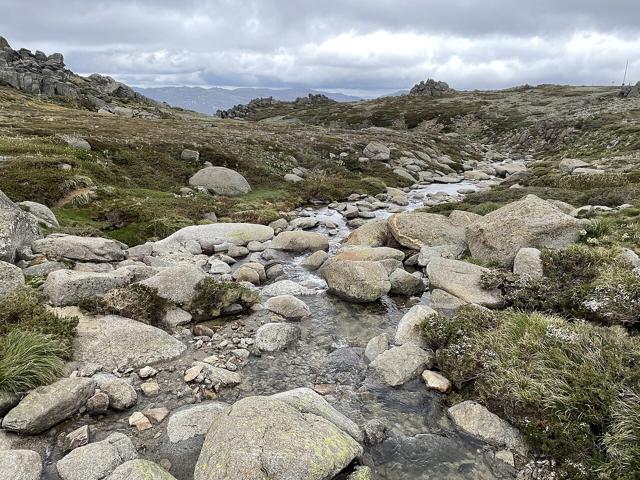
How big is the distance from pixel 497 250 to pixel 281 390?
37.8ft

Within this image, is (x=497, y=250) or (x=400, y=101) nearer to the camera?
(x=497, y=250)

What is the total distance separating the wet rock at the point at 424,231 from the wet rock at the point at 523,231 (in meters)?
2.45

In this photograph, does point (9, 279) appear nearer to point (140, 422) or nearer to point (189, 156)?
point (140, 422)

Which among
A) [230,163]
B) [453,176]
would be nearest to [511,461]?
[230,163]

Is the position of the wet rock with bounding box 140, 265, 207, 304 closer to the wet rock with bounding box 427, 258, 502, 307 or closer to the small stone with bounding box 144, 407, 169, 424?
the small stone with bounding box 144, 407, 169, 424

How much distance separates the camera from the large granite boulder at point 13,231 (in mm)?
13906

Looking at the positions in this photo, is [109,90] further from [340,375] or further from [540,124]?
[340,375]

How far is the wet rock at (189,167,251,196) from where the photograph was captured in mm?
35000

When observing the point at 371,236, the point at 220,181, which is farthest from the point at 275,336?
the point at 220,181

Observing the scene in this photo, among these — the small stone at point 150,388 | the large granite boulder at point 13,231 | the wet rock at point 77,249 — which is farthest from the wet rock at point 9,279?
the small stone at point 150,388

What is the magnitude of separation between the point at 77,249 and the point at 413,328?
1291 cm

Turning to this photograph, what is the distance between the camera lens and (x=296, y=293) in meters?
16.7

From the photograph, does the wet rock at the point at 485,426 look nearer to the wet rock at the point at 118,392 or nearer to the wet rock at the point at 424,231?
the wet rock at the point at 118,392

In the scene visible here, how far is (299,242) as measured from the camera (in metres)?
22.7
